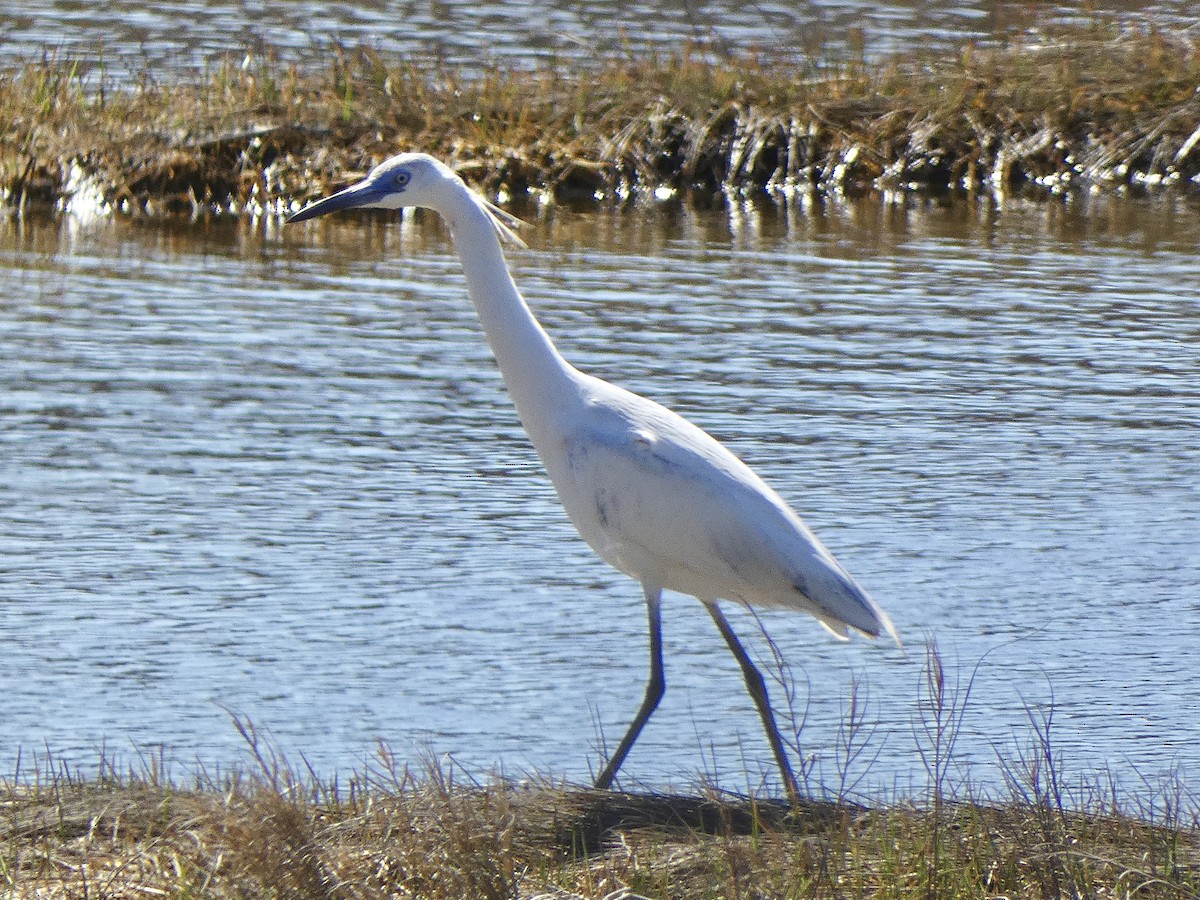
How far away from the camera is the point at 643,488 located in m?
4.99

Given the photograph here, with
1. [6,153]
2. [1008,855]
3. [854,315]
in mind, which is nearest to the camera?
[1008,855]

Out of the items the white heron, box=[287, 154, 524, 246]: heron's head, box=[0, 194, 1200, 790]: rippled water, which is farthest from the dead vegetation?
box=[287, 154, 524, 246]: heron's head

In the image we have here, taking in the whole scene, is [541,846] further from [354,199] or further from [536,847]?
[354,199]

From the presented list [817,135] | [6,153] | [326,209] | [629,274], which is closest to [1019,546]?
[326,209]

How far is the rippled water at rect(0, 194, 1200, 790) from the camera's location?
18.1 feet

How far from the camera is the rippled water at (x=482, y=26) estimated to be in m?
16.6

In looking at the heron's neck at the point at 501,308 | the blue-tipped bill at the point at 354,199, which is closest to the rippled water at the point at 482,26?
the blue-tipped bill at the point at 354,199

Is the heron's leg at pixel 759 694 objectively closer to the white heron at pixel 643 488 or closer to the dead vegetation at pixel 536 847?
the white heron at pixel 643 488

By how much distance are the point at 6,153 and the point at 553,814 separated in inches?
402

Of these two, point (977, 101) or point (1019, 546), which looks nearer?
point (1019, 546)

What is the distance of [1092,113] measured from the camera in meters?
14.5

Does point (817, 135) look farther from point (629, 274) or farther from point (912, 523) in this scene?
point (912, 523)

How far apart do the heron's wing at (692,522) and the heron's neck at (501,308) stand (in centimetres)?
19

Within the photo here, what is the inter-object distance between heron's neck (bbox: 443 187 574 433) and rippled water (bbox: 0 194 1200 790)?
970 mm
